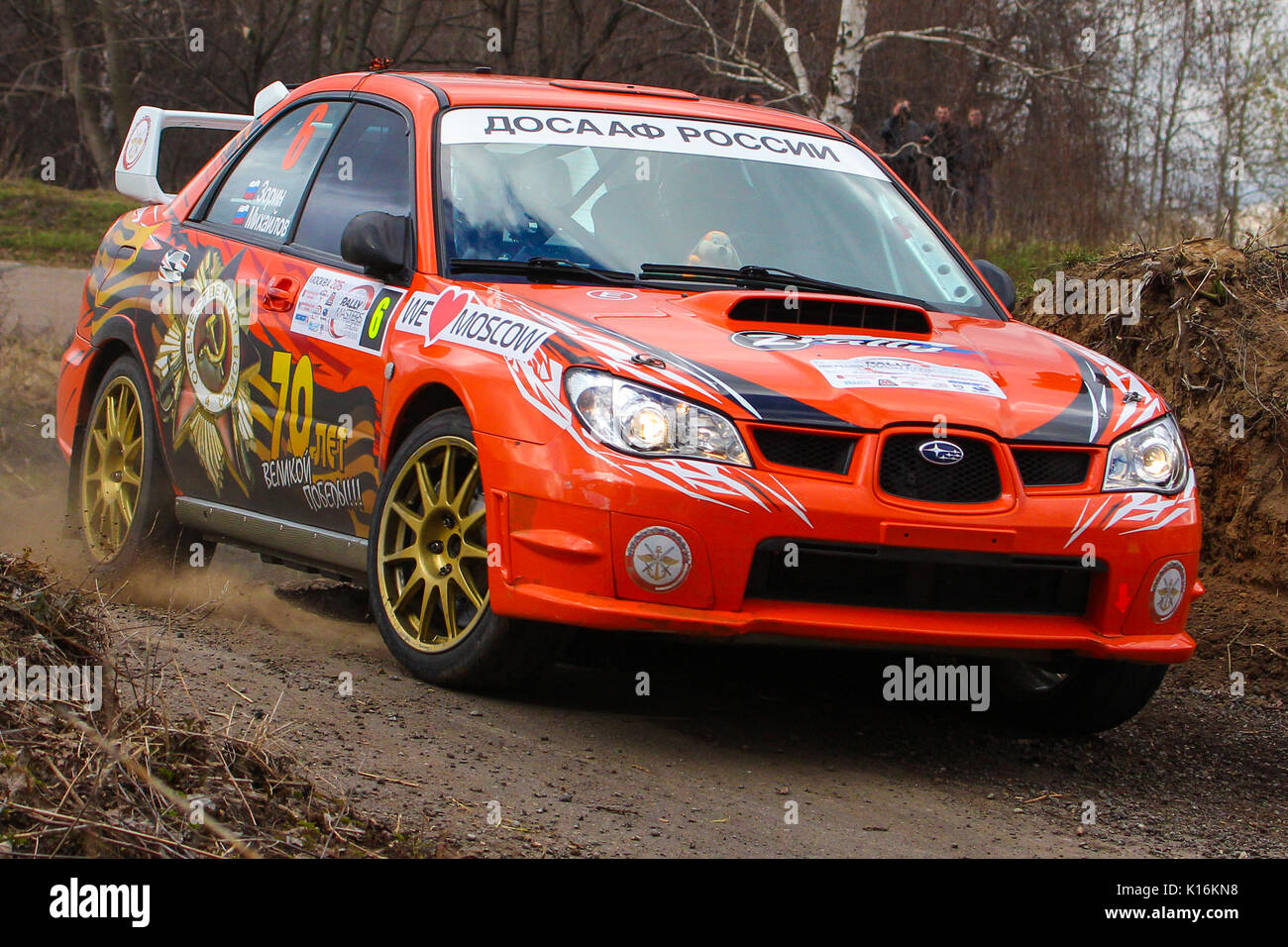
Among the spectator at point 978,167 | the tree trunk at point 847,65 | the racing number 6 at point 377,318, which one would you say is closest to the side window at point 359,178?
the racing number 6 at point 377,318

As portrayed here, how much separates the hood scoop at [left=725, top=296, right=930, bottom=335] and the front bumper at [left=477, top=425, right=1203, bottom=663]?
801mm

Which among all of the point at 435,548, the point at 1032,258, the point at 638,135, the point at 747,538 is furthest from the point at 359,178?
the point at 1032,258

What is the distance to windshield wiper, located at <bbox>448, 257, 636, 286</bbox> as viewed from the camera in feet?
18.1

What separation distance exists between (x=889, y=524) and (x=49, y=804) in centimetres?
224

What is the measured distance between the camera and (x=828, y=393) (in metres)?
4.67

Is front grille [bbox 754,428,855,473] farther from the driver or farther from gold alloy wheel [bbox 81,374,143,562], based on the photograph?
gold alloy wheel [bbox 81,374,143,562]

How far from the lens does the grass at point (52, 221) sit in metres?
17.5

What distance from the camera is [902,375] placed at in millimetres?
4832

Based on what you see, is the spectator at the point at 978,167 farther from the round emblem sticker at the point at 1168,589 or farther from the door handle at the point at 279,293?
the round emblem sticker at the point at 1168,589

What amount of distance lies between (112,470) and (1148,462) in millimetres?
4296

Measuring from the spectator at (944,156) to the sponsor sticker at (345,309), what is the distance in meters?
9.58
